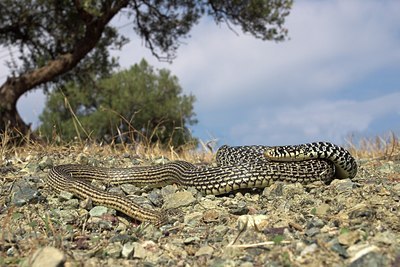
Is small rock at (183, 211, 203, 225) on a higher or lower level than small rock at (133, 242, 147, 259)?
higher

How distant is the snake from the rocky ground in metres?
0.14

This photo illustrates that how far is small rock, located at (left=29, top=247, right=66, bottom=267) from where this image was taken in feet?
14.1

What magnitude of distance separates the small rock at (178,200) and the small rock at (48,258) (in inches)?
90.6

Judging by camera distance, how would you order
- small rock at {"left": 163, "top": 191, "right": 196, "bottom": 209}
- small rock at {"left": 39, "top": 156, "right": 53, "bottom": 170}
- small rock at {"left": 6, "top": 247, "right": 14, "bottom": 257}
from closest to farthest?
small rock at {"left": 6, "top": 247, "right": 14, "bottom": 257} → small rock at {"left": 163, "top": 191, "right": 196, "bottom": 209} → small rock at {"left": 39, "top": 156, "right": 53, "bottom": 170}

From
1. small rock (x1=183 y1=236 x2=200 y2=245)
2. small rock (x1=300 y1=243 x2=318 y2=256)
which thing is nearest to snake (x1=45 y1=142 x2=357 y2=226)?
small rock (x1=183 y1=236 x2=200 y2=245)

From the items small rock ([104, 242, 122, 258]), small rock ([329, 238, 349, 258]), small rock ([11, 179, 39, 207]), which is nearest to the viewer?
small rock ([329, 238, 349, 258])

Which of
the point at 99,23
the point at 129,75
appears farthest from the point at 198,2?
the point at 129,75

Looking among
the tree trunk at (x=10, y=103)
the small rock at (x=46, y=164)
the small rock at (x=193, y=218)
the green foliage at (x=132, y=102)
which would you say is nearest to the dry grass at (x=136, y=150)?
the small rock at (x=46, y=164)

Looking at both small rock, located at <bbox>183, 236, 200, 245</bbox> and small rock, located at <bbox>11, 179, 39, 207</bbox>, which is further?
small rock, located at <bbox>11, 179, 39, 207</bbox>

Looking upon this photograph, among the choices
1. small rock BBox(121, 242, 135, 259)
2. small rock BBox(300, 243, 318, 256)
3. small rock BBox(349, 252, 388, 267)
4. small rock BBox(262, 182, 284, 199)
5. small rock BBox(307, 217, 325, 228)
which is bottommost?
small rock BBox(121, 242, 135, 259)

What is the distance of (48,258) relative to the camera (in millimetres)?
4324

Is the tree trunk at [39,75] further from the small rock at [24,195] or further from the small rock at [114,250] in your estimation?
the small rock at [114,250]

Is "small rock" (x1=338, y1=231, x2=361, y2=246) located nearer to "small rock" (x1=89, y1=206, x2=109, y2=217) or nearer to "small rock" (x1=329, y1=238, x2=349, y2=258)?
"small rock" (x1=329, y1=238, x2=349, y2=258)

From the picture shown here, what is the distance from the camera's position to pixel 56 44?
24781mm
